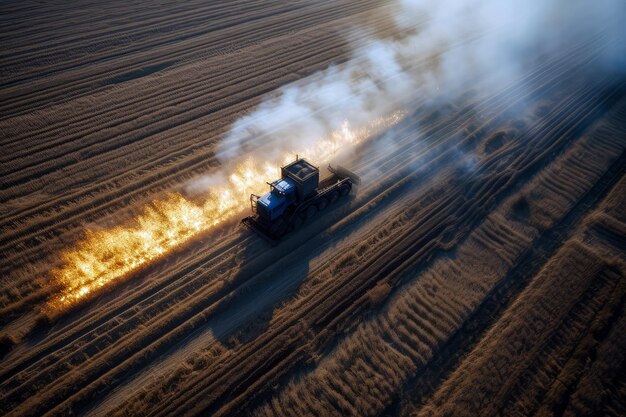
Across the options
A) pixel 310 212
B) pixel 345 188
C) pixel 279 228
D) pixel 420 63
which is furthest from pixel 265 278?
pixel 420 63

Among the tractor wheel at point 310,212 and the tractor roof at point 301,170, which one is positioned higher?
the tractor roof at point 301,170

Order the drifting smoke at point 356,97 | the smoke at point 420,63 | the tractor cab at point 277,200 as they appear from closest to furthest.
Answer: the tractor cab at point 277,200
the drifting smoke at point 356,97
the smoke at point 420,63

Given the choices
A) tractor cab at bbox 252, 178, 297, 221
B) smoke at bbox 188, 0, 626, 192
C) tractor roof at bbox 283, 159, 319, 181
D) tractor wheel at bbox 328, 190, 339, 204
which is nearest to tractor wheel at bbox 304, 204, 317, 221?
tractor wheel at bbox 328, 190, 339, 204

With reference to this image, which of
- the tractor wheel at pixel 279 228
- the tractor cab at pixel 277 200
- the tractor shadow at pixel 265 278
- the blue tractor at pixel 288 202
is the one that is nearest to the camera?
the tractor shadow at pixel 265 278

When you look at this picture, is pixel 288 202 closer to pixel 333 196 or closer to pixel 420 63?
pixel 333 196

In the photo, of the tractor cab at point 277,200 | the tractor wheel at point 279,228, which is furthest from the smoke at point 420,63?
the tractor wheel at point 279,228

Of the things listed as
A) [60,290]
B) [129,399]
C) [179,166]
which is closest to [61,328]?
[60,290]

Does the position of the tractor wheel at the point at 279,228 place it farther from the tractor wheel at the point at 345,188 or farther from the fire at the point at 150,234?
the tractor wheel at the point at 345,188
